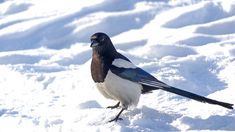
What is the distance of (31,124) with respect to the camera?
5.90 meters

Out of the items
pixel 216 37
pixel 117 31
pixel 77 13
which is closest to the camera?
pixel 216 37

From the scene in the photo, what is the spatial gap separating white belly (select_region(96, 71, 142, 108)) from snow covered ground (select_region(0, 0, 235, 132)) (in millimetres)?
96

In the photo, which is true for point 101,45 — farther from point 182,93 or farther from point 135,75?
point 182,93

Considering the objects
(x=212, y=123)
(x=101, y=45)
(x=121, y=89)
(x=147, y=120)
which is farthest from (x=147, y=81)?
(x=212, y=123)

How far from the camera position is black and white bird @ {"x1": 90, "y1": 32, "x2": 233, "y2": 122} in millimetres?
5801

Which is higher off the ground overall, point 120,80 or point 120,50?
point 120,80

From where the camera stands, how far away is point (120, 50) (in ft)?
27.8

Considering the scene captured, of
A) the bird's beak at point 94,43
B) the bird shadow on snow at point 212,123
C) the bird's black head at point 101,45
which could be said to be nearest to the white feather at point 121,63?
the bird's black head at point 101,45

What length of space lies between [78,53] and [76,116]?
269 centimetres

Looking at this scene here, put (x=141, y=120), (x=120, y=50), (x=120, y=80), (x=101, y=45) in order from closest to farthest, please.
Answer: (x=141, y=120), (x=120, y=80), (x=101, y=45), (x=120, y=50)

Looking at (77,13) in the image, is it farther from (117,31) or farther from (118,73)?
(118,73)

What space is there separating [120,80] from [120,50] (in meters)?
2.69

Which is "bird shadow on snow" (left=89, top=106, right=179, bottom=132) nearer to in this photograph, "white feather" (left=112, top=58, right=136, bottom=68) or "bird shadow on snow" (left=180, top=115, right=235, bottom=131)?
"bird shadow on snow" (left=180, top=115, right=235, bottom=131)

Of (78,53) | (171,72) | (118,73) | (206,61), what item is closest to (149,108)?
(118,73)
